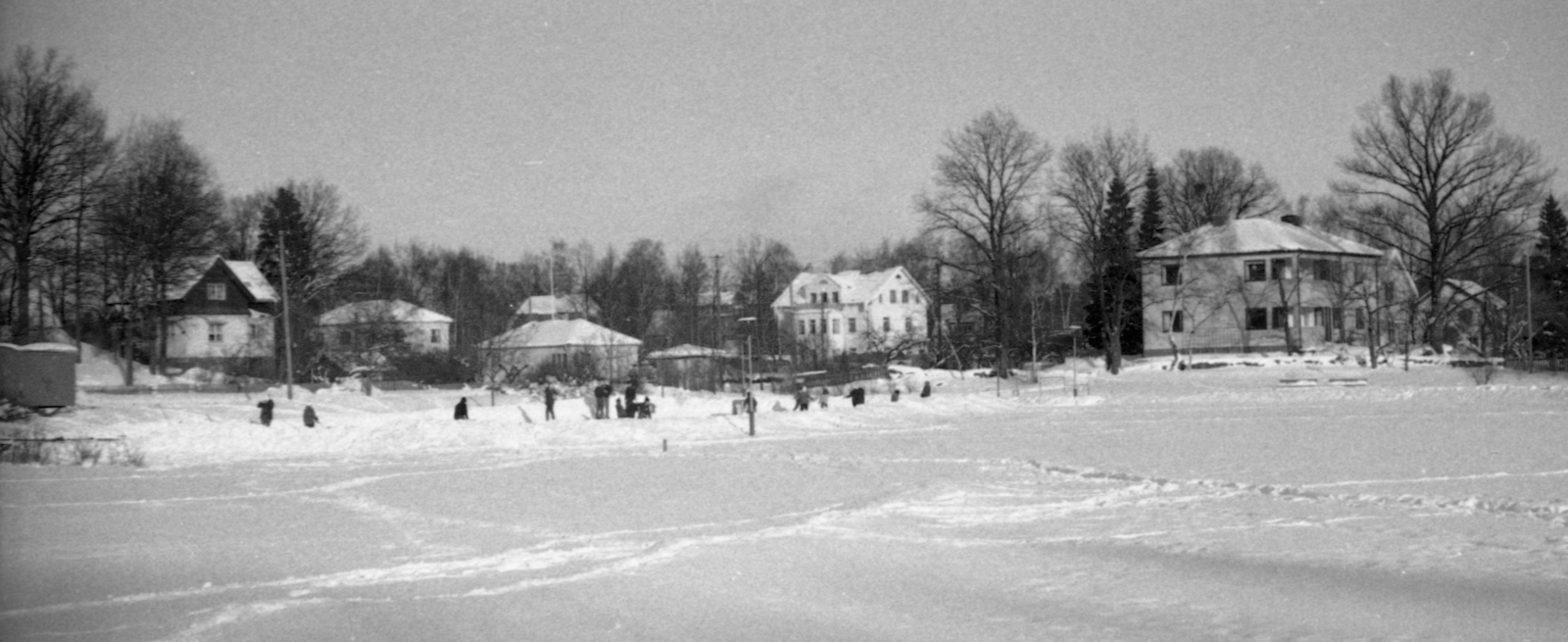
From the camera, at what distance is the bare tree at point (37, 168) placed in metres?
46.0

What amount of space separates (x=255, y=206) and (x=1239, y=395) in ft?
229

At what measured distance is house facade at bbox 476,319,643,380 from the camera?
68.7 m

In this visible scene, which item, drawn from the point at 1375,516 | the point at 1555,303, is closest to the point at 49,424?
the point at 1375,516

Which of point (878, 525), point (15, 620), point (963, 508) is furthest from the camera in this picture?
point (963, 508)

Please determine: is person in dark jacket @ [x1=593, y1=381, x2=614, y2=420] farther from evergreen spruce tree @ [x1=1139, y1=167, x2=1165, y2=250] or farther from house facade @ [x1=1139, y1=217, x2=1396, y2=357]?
evergreen spruce tree @ [x1=1139, y1=167, x2=1165, y2=250]

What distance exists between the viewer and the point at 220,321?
231 ft

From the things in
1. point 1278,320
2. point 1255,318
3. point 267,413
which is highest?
point 1255,318

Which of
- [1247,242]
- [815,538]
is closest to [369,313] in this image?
[1247,242]

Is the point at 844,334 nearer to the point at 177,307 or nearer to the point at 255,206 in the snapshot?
the point at 255,206

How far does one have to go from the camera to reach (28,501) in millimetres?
20328

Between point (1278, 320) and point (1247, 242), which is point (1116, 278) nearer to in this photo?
point (1247, 242)

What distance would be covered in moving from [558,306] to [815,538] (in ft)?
359

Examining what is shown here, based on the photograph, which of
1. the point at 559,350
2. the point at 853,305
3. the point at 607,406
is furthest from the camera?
the point at 853,305

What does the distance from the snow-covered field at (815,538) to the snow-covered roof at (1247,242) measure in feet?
117
